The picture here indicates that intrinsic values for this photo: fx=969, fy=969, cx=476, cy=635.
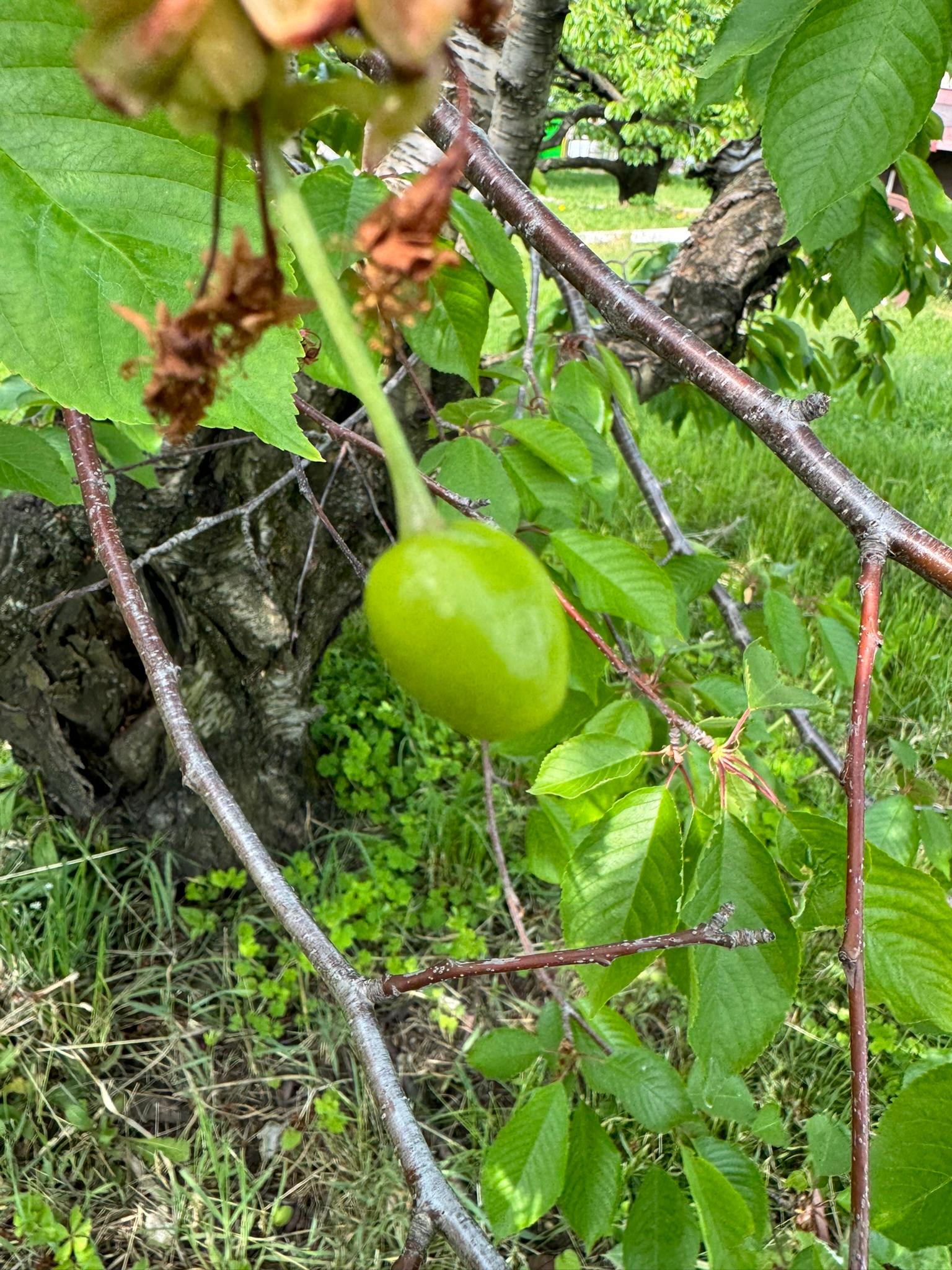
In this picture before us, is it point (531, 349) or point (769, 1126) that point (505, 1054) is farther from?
point (531, 349)

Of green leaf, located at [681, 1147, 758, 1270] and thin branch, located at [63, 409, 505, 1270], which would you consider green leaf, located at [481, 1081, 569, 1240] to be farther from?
thin branch, located at [63, 409, 505, 1270]

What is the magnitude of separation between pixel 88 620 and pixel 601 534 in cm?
128

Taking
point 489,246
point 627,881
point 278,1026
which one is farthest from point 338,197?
point 278,1026

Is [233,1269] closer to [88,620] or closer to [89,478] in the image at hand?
[88,620]

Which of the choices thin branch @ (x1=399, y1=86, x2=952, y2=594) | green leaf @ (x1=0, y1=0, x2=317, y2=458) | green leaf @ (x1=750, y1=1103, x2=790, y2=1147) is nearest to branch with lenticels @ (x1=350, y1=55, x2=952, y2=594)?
thin branch @ (x1=399, y1=86, x2=952, y2=594)

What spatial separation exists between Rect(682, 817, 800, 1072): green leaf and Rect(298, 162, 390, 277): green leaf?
0.62 meters

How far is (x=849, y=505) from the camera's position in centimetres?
52

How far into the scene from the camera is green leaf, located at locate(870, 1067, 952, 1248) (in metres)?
0.70

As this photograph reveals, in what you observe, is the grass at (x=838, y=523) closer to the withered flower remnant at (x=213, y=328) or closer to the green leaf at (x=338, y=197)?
the green leaf at (x=338, y=197)

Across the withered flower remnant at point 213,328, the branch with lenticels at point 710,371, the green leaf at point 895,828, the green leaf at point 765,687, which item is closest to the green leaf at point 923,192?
the green leaf at point 895,828

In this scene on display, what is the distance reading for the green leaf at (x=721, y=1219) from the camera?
100 cm

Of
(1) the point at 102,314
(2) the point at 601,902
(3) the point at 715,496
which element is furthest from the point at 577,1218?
(3) the point at 715,496

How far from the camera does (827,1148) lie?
138 cm

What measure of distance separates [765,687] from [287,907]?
47cm
